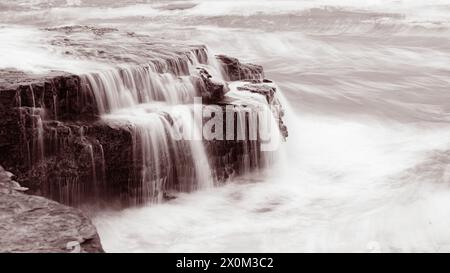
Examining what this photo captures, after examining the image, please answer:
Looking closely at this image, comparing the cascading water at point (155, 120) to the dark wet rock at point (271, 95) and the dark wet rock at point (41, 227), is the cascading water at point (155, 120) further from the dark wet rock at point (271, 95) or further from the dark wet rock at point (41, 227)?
the dark wet rock at point (41, 227)

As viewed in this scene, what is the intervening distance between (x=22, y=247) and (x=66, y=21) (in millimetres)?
17544

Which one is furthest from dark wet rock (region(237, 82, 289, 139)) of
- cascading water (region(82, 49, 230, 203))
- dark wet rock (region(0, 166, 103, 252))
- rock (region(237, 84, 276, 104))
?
dark wet rock (region(0, 166, 103, 252))

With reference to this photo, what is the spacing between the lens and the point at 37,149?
6.70m

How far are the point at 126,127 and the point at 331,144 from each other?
3772 mm

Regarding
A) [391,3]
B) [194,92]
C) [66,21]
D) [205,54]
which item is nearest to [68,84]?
[194,92]

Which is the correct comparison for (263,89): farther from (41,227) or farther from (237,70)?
(41,227)

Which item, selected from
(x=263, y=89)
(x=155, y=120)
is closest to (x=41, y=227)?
(x=155, y=120)

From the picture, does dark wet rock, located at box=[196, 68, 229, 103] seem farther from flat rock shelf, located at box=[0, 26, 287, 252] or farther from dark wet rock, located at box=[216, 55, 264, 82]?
dark wet rock, located at box=[216, 55, 264, 82]

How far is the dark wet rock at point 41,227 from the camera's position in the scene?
443 cm

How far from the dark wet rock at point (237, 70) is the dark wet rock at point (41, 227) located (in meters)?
5.23

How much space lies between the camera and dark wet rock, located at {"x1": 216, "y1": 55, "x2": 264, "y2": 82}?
32.7ft

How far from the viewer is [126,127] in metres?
7.16

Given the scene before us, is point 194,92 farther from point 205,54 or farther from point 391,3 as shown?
point 391,3
